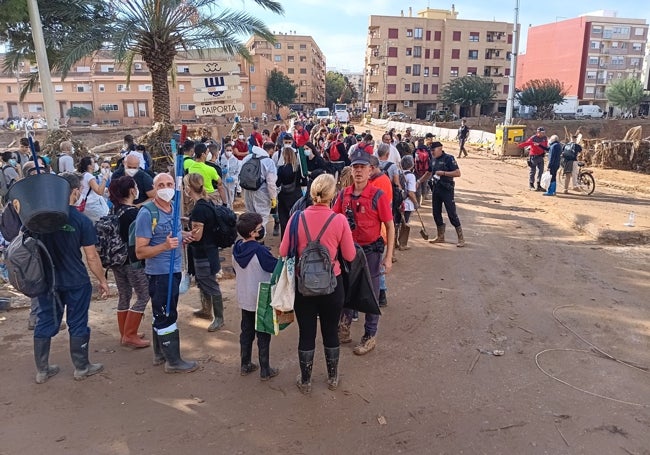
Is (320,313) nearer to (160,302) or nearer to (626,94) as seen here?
(160,302)

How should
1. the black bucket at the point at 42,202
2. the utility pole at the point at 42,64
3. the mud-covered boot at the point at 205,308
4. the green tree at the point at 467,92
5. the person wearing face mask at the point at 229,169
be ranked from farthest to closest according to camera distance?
the green tree at the point at 467,92 < the utility pole at the point at 42,64 < the person wearing face mask at the point at 229,169 < the mud-covered boot at the point at 205,308 < the black bucket at the point at 42,202

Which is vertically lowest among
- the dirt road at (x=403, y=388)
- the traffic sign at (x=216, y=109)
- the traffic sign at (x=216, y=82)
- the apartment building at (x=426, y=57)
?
the dirt road at (x=403, y=388)

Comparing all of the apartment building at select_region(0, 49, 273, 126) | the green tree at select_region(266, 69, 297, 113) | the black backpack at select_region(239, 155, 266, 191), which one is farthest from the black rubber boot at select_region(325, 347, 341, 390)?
the green tree at select_region(266, 69, 297, 113)

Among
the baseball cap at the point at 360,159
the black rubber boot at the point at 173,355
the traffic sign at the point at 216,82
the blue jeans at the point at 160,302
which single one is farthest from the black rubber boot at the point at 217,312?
the traffic sign at the point at 216,82

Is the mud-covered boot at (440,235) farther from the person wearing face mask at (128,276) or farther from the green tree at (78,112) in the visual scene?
the green tree at (78,112)

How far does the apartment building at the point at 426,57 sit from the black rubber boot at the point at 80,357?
63.7 m

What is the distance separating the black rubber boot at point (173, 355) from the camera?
163 inches

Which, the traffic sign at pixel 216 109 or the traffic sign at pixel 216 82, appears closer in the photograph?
the traffic sign at pixel 216 82

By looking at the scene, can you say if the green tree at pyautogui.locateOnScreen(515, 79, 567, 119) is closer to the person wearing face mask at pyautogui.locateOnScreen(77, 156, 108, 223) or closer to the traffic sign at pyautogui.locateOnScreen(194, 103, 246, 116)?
the traffic sign at pyautogui.locateOnScreen(194, 103, 246, 116)

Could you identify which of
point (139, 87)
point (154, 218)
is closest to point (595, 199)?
point (154, 218)

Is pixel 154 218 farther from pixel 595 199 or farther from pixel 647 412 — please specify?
pixel 595 199

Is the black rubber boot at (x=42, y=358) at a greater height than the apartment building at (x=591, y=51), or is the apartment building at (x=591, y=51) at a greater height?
the apartment building at (x=591, y=51)

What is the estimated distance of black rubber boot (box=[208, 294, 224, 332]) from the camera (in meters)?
5.07

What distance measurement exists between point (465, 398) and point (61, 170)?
25.4 ft
